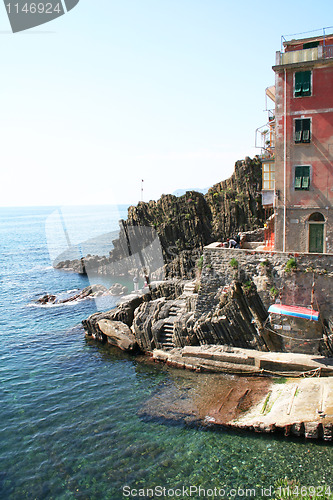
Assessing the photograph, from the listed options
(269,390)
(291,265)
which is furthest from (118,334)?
(291,265)

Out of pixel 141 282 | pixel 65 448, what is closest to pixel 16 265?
pixel 141 282

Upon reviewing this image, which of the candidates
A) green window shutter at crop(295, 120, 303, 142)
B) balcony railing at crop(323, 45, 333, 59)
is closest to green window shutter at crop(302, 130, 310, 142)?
green window shutter at crop(295, 120, 303, 142)

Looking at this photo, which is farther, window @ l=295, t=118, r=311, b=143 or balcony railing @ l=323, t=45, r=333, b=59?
window @ l=295, t=118, r=311, b=143

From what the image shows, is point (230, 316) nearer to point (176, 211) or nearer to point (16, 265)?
point (176, 211)

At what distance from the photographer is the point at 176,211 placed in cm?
7169

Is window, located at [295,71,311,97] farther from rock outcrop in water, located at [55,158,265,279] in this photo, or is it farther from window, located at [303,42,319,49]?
rock outcrop in water, located at [55,158,265,279]

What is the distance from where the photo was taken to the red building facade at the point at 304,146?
25.8 metres

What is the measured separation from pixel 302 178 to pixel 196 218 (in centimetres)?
4305

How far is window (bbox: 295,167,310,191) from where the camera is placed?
86.7ft

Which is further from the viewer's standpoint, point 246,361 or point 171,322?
point 171,322

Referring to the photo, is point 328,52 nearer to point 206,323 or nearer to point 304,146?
point 304,146

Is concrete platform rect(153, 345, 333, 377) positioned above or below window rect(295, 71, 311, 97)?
below

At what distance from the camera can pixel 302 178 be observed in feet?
87.1

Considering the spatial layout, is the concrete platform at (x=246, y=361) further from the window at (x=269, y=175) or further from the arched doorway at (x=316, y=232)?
the window at (x=269, y=175)
